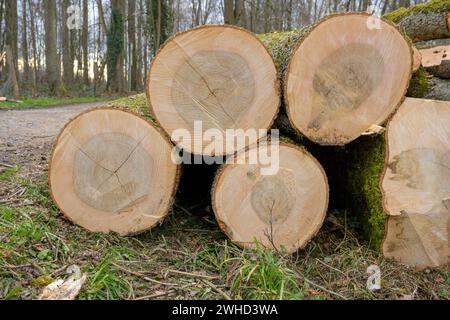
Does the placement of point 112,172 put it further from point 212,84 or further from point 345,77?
point 345,77

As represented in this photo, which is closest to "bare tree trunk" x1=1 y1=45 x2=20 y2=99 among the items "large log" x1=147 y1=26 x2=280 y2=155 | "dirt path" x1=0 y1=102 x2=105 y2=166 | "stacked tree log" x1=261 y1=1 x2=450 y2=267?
"dirt path" x1=0 y1=102 x2=105 y2=166

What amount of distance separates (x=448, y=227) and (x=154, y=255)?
1.90 meters

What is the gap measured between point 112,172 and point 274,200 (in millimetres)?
1074

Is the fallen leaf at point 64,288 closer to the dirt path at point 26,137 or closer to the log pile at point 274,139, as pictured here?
the log pile at point 274,139

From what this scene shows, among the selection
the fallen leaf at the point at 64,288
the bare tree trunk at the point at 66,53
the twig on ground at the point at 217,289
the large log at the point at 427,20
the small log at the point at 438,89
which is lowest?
the twig on ground at the point at 217,289

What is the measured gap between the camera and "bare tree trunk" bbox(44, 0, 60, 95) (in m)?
13.5

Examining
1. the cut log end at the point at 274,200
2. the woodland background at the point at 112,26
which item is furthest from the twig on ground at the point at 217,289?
the woodland background at the point at 112,26

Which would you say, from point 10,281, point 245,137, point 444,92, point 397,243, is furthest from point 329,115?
point 10,281

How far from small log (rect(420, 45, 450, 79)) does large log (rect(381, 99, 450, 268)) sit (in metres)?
0.68

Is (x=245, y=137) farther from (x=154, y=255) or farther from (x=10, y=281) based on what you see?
(x=10, y=281)

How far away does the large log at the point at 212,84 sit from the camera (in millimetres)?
2316

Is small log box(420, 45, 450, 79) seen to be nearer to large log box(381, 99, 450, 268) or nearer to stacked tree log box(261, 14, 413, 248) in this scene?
large log box(381, 99, 450, 268)

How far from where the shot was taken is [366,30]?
7.68 ft

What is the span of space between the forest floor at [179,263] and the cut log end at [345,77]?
2.55 ft
